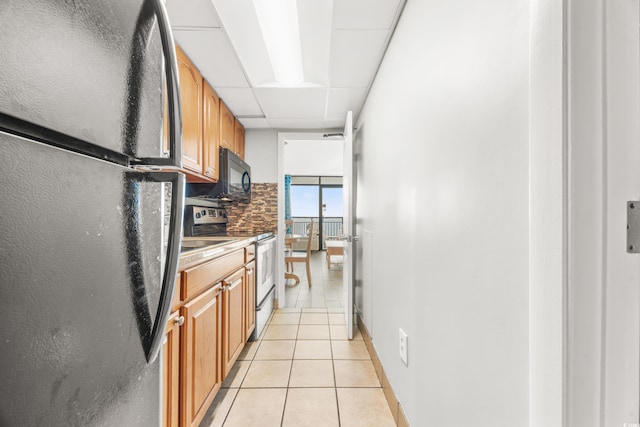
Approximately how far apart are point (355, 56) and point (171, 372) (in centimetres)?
195

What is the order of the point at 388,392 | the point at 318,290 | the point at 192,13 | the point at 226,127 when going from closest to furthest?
the point at 192,13 → the point at 388,392 → the point at 226,127 → the point at 318,290

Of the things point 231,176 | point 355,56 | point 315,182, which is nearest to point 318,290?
point 231,176

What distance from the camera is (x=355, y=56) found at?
6.04 ft

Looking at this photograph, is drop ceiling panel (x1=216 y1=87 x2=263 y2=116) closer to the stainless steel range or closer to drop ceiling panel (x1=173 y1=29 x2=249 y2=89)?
drop ceiling panel (x1=173 y1=29 x2=249 y2=89)

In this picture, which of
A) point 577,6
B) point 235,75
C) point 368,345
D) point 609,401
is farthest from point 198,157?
point 609,401

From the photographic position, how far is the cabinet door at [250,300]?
218 centimetres

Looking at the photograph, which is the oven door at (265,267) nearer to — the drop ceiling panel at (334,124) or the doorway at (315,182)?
the doorway at (315,182)

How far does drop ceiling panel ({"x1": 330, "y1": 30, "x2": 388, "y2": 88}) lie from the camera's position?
1634 millimetres

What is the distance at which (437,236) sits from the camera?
1.01 metres

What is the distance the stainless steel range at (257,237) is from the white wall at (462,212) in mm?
1371

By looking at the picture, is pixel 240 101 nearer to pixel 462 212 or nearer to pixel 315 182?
pixel 462 212

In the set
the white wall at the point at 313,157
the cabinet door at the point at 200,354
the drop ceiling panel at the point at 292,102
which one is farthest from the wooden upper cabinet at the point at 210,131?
the white wall at the point at 313,157

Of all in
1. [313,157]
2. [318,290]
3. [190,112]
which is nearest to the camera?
[190,112]

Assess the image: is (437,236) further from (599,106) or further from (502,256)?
(599,106)
